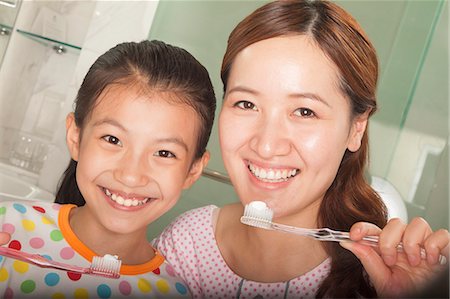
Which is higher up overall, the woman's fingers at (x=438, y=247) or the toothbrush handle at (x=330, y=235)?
the woman's fingers at (x=438, y=247)

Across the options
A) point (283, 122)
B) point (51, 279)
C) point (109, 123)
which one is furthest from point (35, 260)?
point (283, 122)

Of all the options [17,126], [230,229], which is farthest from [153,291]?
[17,126]

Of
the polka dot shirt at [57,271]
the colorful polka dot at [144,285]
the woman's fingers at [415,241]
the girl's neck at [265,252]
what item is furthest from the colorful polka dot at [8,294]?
the woman's fingers at [415,241]

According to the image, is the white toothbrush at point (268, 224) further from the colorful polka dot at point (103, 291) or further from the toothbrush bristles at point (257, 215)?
the colorful polka dot at point (103, 291)

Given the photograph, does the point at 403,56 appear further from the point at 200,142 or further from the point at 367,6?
the point at 200,142

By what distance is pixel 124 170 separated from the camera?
1.58 ft

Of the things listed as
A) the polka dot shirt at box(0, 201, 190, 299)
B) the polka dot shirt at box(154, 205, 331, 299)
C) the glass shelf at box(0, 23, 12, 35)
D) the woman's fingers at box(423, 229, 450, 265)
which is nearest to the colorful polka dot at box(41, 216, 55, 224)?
the polka dot shirt at box(0, 201, 190, 299)

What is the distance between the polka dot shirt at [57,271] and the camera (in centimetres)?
46

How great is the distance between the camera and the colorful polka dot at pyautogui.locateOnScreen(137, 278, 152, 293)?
50cm

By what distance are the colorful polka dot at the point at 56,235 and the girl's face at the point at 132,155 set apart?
0.09ft

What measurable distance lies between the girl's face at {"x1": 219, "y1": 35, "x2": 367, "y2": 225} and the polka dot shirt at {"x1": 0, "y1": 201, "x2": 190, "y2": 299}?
0.36 ft

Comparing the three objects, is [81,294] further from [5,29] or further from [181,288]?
[5,29]

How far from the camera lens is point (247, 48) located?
53cm

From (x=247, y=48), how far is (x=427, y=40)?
0.31 m
